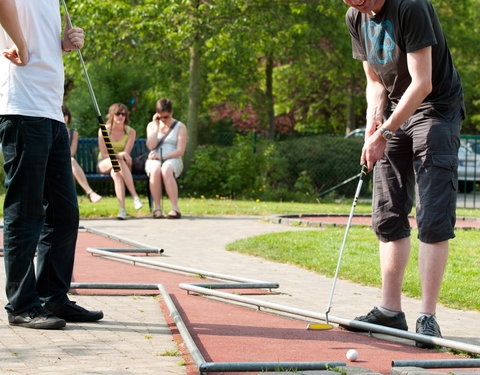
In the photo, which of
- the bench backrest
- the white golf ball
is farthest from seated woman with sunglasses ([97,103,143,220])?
the white golf ball

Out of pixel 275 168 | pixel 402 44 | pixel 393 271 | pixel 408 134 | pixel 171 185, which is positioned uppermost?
pixel 402 44

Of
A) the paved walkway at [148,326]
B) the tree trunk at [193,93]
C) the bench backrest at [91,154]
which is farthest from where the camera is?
the tree trunk at [193,93]

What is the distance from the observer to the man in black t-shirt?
16.1 feet

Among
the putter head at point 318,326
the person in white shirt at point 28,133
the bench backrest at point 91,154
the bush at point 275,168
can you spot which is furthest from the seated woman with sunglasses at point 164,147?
the putter head at point 318,326

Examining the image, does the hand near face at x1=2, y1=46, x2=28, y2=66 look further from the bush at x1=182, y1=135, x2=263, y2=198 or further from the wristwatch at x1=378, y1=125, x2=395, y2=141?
the bush at x1=182, y1=135, x2=263, y2=198

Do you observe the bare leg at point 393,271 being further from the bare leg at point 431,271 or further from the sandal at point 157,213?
the sandal at point 157,213

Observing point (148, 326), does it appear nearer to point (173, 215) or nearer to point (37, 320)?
point (37, 320)

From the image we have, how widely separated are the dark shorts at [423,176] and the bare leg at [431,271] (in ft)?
0.18

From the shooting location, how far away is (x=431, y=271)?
4.96 metres

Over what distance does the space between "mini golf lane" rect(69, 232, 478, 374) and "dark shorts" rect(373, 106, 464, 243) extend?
0.68 m

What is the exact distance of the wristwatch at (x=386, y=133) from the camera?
5062 mm

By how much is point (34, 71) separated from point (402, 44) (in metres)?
2.02

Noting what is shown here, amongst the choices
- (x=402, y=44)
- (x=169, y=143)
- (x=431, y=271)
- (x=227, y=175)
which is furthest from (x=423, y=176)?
(x=227, y=175)

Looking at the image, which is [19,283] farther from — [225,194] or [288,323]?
[225,194]
